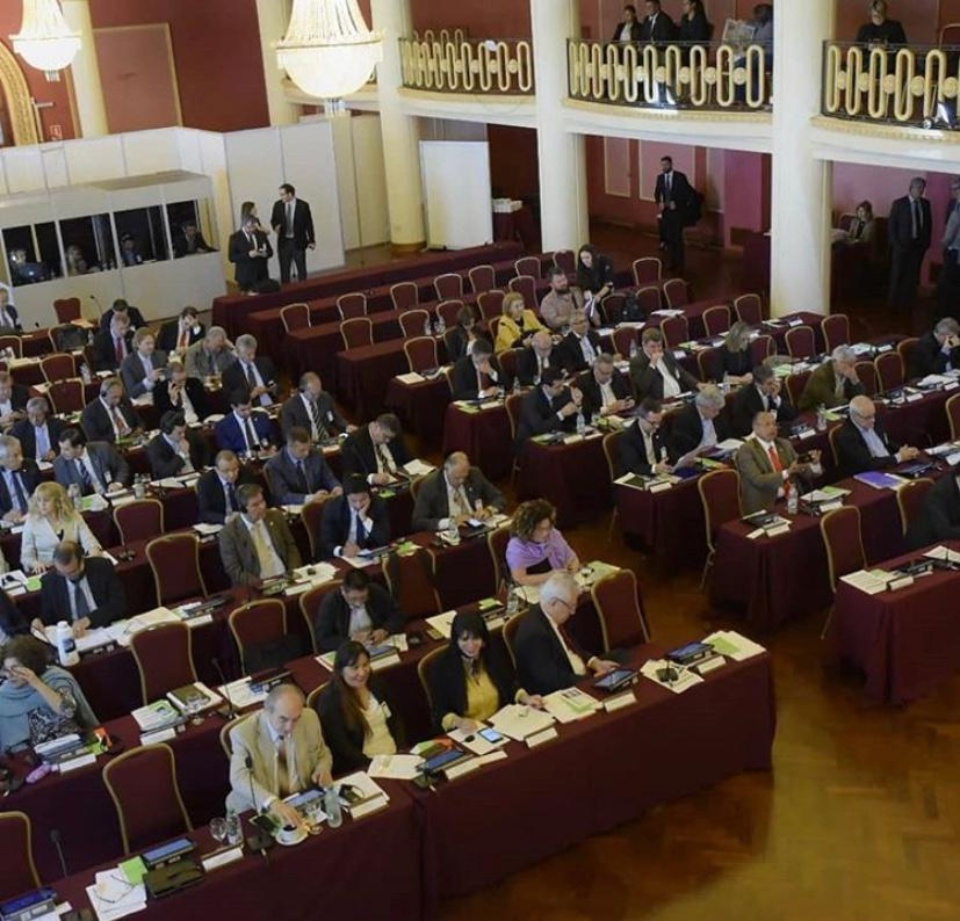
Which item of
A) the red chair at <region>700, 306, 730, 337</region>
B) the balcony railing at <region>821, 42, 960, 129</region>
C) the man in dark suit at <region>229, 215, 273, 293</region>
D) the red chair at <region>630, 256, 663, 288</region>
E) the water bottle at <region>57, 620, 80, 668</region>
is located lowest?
the water bottle at <region>57, 620, 80, 668</region>

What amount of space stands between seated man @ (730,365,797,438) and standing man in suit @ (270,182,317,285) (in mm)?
8736

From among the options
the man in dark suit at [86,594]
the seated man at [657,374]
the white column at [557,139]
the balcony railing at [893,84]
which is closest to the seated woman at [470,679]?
the man in dark suit at [86,594]

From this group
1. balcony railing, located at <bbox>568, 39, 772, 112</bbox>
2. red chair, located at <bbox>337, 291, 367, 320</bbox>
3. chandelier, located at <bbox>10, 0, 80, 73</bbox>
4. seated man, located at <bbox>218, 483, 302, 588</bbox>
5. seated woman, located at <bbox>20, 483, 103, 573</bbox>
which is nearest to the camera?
seated man, located at <bbox>218, 483, 302, 588</bbox>

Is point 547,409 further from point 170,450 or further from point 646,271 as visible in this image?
point 646,271

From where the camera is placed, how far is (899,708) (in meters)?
7.67

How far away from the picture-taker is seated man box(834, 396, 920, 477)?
9570 mm

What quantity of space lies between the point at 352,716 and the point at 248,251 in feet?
37.2

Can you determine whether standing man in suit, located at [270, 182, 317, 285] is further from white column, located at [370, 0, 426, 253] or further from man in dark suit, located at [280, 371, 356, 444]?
man in dark suit, located at [280, 371, 356, 444]

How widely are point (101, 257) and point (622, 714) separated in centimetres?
1333

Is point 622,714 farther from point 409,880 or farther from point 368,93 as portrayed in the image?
point 368,93

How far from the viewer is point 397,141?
67.9 feet

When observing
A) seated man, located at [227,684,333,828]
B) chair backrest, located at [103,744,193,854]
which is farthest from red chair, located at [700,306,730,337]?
chair backrest, located at [103,744,193,854]

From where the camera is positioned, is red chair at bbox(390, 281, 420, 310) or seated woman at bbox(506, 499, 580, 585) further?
red chair at bbox(390, 281, 420, 310)

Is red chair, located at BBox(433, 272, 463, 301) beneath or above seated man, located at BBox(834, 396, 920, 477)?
above
